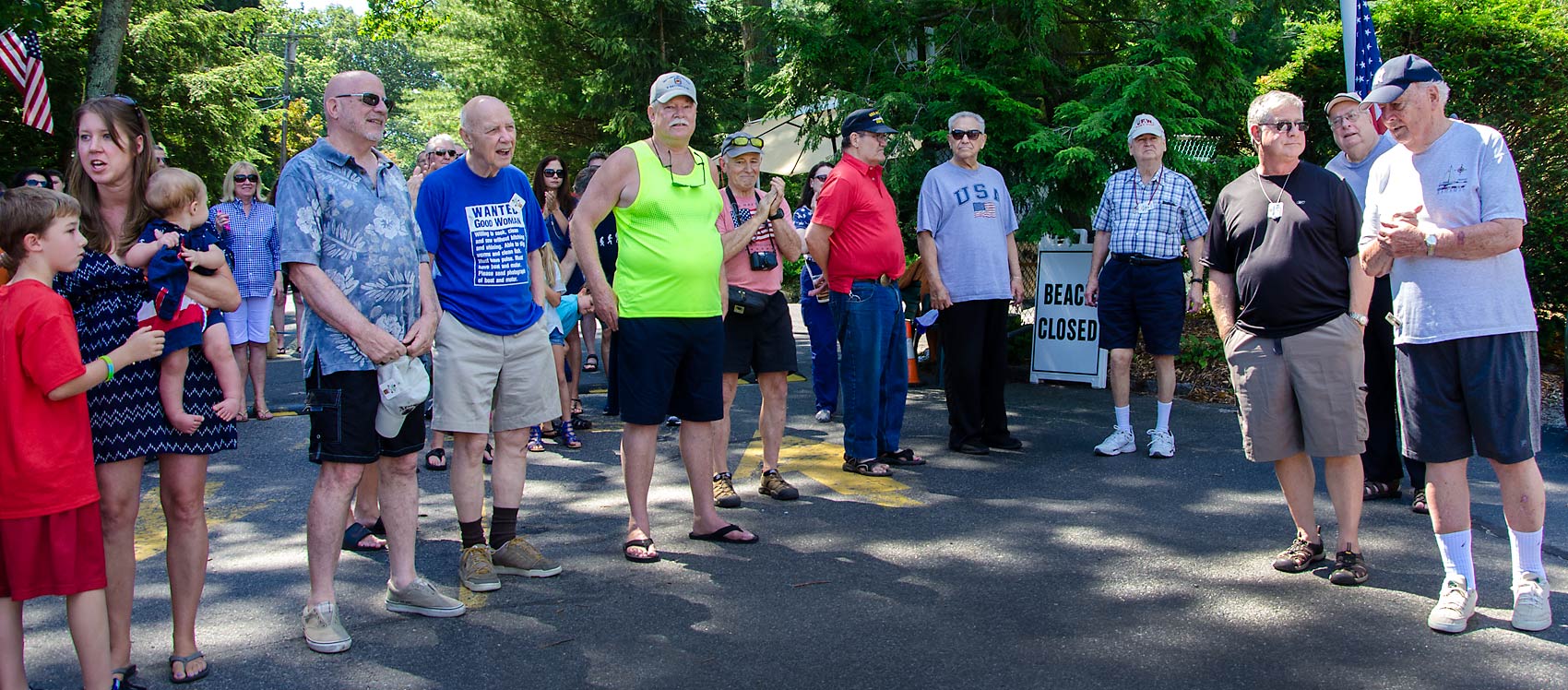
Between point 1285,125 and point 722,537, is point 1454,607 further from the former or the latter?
point 722,537

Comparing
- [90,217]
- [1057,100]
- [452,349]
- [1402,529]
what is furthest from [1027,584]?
[1057,100]

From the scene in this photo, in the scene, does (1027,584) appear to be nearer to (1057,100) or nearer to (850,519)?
(850,519)

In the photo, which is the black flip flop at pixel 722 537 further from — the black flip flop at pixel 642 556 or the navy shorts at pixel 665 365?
the navy shorts at pixel 665 365

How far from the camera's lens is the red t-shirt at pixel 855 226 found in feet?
21.4

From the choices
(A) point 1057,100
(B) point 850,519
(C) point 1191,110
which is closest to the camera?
(B) point 850,519

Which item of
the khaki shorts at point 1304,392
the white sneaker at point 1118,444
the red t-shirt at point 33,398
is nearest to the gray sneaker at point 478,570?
the red t-shirt at point 33,398

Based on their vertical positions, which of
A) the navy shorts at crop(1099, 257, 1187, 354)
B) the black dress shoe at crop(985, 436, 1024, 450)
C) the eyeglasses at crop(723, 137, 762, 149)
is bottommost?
the black dress shoe at crop(985, 436, 1024, 450)

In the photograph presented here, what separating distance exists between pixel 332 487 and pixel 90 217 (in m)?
1.15

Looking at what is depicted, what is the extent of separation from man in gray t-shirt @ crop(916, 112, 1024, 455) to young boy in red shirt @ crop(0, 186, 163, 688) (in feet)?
15.5

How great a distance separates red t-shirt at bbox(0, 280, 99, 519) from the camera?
3170 mm

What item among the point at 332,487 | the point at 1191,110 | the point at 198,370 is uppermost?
the point at 1191,110

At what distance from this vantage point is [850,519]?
5.63m

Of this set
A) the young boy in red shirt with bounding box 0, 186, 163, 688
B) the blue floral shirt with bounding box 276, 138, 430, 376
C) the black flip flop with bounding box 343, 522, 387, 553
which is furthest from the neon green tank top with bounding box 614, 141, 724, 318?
the young boy in red shirt with bounding box 0, 186, 163, 688

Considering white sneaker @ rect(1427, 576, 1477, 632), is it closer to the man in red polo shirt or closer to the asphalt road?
the asphalt road
